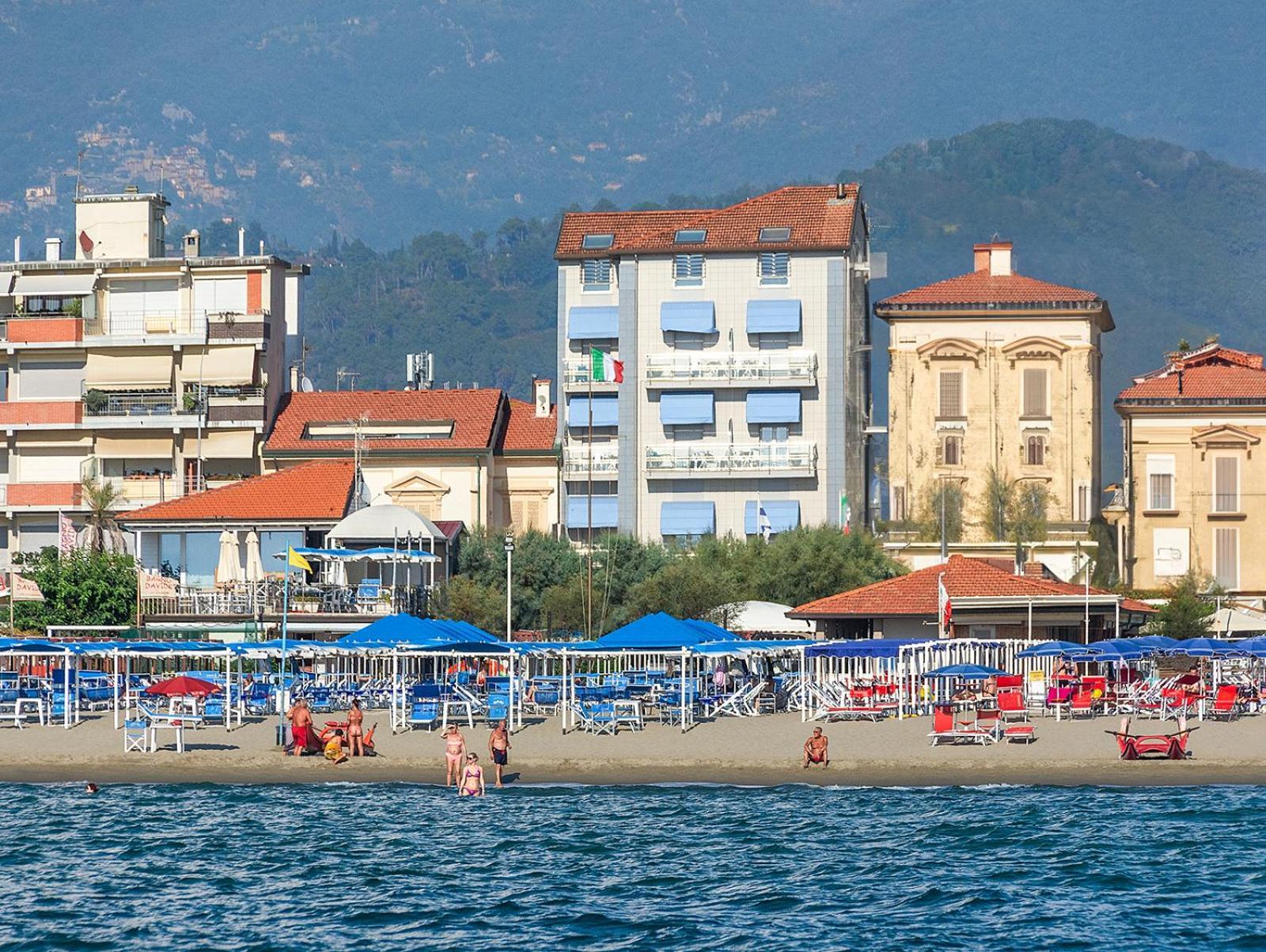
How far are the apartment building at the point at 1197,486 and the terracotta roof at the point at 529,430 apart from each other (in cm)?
2095

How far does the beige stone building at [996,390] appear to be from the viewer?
89625 millimetres

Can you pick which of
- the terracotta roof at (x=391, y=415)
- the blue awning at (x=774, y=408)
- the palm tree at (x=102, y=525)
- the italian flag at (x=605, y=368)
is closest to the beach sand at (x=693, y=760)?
the palm tree at (x=102, y=525)

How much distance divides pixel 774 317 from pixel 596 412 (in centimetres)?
746

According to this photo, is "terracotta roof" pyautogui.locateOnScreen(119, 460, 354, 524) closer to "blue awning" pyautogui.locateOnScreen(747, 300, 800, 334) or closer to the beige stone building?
"blue awning" pyautogui.locateOnScreen(747, 300, 800, 334)

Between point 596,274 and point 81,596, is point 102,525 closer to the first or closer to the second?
point 81,596

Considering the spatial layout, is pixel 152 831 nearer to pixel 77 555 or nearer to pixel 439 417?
pixel 77 555

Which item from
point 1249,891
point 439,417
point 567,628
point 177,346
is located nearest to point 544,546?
point 567,628

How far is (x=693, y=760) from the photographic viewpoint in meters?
48.1

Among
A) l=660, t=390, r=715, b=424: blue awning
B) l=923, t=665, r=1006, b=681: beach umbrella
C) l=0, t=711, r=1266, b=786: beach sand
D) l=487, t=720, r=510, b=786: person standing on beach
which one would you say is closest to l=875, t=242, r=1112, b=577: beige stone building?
l=660, t=390, r=715, b=424: blue awning

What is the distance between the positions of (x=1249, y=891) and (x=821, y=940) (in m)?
8.08

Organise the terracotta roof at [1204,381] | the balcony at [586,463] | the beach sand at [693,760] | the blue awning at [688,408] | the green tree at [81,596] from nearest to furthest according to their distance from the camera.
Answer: the beach sand at [693,760] → the green tree at [81,596] → the blue awning at [688,408] → the terracotta roof at [1204,381] → the balcony at [586,463]

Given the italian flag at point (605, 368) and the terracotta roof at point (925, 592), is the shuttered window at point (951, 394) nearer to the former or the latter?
the italian flag at point (605, 368)

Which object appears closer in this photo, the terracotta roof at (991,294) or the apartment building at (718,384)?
the apartment building at (718,384)

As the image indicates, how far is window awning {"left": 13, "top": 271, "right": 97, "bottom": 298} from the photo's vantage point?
87.6 m
